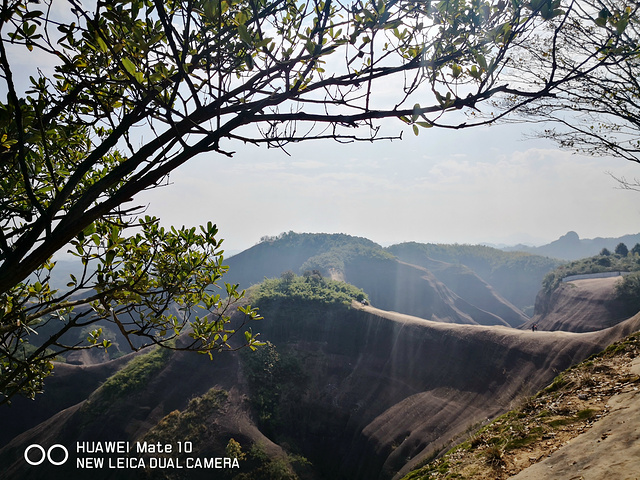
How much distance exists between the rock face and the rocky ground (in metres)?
15.7

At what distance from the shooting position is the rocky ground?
4.32 metres

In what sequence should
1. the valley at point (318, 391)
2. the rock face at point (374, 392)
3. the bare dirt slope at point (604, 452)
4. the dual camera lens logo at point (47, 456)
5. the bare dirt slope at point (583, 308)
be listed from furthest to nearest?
the bare dirt slope at point (583, 308), the dual camera lens logo at point (47, 456), the rock face at point (374, 392), the valley at point (318, 391), the bare dirt slope at point (604, 452)

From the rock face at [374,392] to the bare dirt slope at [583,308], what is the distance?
76.6 feet

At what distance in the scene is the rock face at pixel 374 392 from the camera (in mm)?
23234

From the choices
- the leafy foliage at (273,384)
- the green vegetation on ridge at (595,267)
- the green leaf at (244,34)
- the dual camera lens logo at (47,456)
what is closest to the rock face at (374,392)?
the leafy foliage at (273,384)

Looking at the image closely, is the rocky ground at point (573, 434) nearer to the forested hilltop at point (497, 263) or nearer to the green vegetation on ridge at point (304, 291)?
the green vegetation on ridge at point (304, 291)

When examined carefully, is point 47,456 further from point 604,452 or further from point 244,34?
point 244,34

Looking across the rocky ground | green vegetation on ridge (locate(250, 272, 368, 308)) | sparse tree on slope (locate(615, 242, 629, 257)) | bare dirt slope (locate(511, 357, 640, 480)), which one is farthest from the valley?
sparse tree on slope (locate(615, 242, 629, 257))

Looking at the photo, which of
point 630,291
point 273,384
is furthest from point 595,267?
point 273,384

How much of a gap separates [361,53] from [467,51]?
1.19 metres

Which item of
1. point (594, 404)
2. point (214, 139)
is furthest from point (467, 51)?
point (594, 404)

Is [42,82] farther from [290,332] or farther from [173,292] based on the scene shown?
[290,332]

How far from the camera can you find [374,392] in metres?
29.7

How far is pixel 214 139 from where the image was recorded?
2549 mm
